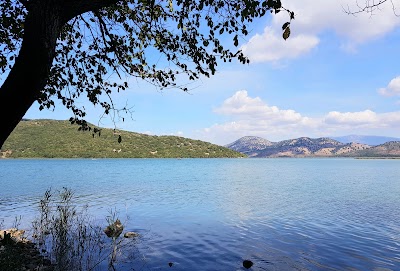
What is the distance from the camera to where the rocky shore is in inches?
508

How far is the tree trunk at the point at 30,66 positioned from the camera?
5145 mm

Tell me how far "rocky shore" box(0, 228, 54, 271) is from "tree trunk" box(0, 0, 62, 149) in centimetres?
553

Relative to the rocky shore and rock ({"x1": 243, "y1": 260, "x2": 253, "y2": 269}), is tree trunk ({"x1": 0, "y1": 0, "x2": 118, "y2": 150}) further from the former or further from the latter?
rock ({"x1": 243, "y1": 260, "x2": 253, "y2": 269})

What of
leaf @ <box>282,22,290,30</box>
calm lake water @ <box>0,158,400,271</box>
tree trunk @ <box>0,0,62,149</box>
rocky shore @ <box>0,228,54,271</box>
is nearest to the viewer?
tree trunk @ <box>0,0,62,149</box>

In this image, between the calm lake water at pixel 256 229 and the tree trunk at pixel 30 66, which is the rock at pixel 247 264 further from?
the tree trunk at pixel 30 66

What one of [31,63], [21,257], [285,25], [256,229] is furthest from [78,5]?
[256,229]

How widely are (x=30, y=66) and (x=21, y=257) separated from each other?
1435 cm

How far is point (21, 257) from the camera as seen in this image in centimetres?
1588

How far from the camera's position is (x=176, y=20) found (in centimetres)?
1179

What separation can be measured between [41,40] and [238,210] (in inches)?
1432

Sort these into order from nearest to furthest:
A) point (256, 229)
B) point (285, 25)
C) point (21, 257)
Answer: point (285, 25), point (21, 257), point (256, 229)

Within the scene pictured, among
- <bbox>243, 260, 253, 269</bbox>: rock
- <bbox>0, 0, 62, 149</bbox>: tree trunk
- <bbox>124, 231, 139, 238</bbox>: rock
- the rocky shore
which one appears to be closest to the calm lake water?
<bbox>243, 260, 253, 269</bbox>: rock

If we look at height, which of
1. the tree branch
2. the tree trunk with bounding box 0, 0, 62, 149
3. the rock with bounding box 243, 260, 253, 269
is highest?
the tree branch

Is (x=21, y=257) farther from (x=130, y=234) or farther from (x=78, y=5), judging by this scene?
(x=78, y=5)
